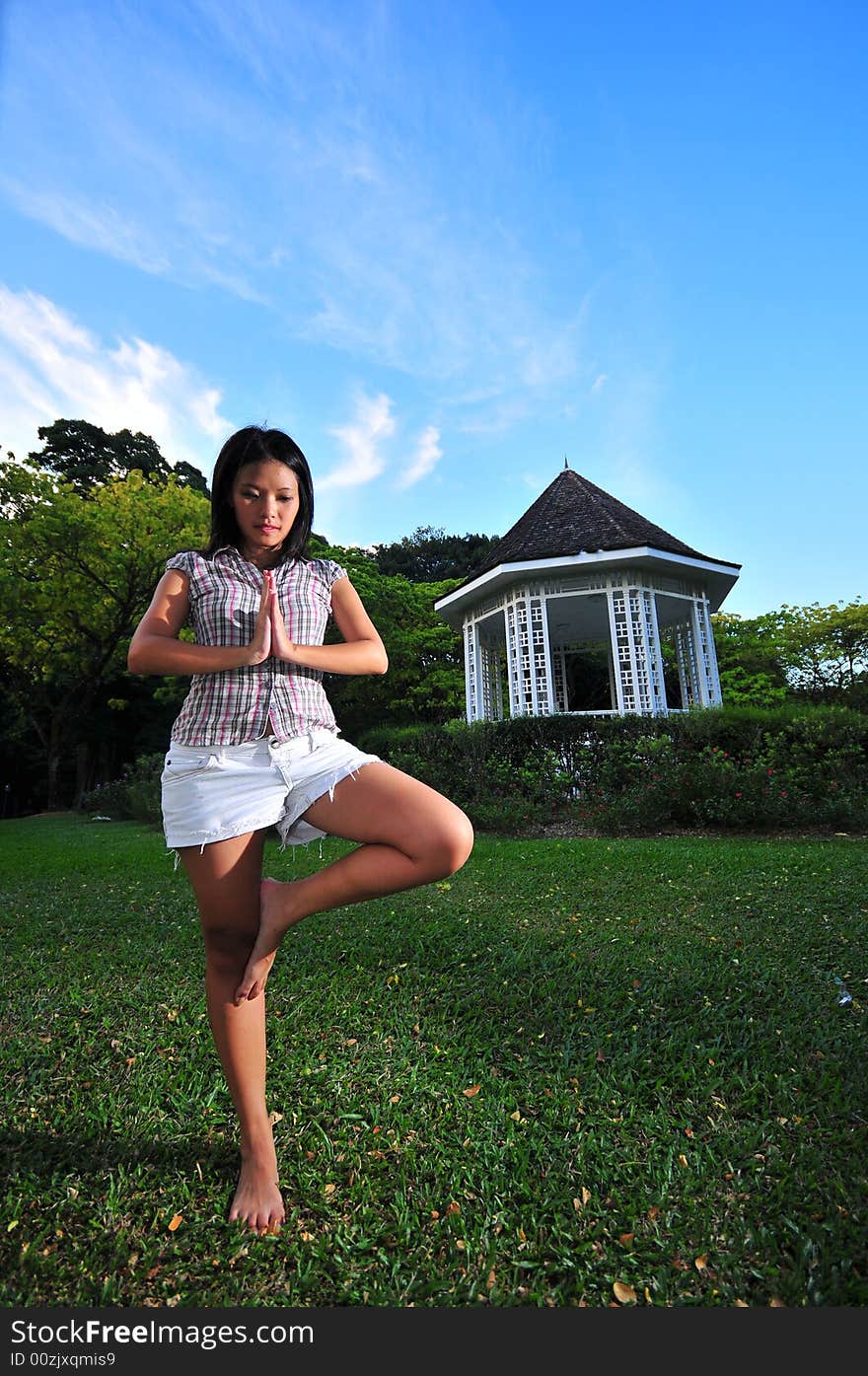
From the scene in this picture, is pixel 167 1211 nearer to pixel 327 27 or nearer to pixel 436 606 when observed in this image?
pixel 327 27

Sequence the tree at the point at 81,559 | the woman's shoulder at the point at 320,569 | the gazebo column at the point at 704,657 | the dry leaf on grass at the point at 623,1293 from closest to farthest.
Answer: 1. the dry leaf on grass at the point at 623,1293
2. the woman's shoulder at the point at 320,569
3. the gazebo column at the point at 704,657
4. the tree at the point at 81,559

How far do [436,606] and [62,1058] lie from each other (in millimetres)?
13141

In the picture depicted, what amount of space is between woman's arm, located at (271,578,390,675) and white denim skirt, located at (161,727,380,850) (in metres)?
0.21

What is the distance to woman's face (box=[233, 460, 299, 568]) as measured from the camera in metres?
2.00

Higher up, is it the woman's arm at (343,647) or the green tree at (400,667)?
the green tree at (400,667)

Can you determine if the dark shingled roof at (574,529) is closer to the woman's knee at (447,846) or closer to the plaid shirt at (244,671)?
the plaid shirt at (244,671)

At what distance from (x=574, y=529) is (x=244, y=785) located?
12749 mm

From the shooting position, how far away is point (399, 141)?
222 inches

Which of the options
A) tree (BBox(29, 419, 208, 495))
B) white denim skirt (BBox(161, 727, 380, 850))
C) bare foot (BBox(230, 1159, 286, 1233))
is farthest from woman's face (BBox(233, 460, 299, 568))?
tree (BBox(29, 419, 208, 495))

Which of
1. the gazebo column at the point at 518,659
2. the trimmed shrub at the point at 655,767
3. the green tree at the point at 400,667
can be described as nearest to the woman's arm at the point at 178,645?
the trimmed shrub at the point at 655,767

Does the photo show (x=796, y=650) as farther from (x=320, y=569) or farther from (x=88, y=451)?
(x=88, y=451)

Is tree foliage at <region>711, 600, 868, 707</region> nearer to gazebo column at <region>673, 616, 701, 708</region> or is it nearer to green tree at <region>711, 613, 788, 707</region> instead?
green tree at <region>711, 613, 788, 707</region>

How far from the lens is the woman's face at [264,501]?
6.57ft

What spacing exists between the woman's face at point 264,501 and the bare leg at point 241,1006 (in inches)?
33.4
